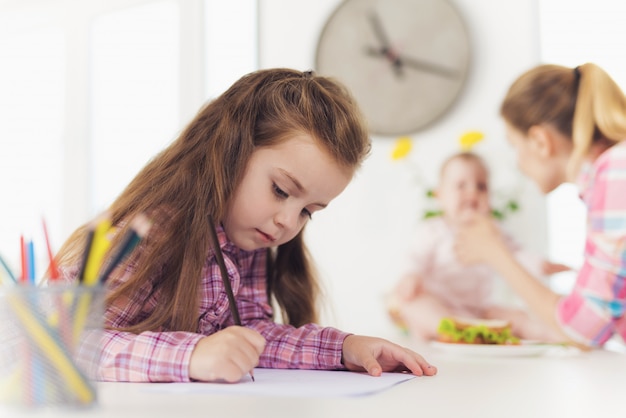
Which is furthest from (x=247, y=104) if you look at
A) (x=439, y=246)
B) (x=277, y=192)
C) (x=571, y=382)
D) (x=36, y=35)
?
(x=36, y=35)

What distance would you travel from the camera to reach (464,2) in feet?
9.63

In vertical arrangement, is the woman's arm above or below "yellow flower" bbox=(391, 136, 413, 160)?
below

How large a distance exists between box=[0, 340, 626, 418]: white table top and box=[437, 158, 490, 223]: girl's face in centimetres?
168

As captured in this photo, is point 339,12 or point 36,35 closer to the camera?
point 339,12

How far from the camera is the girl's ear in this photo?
161 centimetres

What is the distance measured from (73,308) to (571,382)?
23.6 inches

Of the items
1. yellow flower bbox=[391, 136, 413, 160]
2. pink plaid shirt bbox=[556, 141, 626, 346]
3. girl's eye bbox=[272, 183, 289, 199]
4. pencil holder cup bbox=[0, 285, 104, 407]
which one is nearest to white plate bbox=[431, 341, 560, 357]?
pink plaid shirt bbox=[556, 141, 626, 346]

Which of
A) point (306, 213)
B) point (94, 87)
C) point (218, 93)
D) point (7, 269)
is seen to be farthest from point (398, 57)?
point (7, 269)

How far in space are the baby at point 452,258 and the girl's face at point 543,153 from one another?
860 millimetres

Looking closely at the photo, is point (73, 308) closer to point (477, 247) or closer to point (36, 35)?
point (477, 247)

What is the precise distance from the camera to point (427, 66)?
9.74 ft

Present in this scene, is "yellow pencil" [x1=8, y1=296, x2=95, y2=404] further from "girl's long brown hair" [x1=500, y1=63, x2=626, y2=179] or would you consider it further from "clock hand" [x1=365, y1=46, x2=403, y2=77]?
"clock hand" [x1=365, y1=46, x2=403, y2=77]

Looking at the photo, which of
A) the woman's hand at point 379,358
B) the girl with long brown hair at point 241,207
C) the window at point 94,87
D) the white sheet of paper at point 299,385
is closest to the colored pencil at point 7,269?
the white sheet of paper at point 299,385

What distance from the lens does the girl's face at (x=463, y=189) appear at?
2613mm
